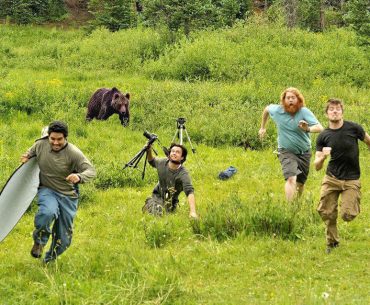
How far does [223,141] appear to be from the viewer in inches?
614

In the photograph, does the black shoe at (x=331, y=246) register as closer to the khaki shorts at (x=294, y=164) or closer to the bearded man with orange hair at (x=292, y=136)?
the bearded man with orange hair at (x=292, y=136)

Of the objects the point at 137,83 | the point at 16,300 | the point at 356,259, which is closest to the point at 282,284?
the point at 356,259

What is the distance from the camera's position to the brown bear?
54.8 ft

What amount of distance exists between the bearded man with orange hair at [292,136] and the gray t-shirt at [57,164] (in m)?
3.49

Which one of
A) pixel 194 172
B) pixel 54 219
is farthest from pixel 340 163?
pixel 194 172

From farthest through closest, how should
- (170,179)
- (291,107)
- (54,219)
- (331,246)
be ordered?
(170,179)
(291,107)
(331,246)
(54,219)

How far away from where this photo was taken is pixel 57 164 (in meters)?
7.18

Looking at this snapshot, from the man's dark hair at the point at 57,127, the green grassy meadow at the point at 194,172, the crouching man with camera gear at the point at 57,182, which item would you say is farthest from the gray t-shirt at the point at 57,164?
the green grassy meadow at the point at 194,172

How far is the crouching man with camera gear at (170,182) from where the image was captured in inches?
363

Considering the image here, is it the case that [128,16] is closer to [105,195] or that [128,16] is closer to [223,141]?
[223,141]

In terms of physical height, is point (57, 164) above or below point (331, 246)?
above

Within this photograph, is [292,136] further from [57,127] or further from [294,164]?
[57,127]

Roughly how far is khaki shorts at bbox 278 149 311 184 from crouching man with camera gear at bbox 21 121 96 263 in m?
3.49

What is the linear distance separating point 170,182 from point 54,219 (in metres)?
2.57
